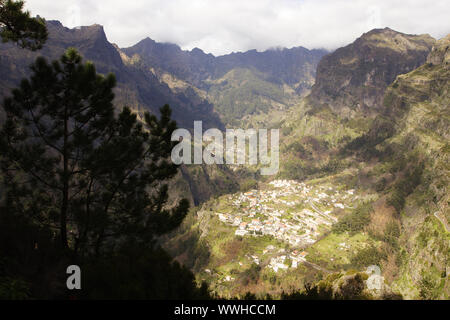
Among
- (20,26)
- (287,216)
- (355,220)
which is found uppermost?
(20,26)

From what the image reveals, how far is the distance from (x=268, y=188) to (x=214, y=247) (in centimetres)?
8896

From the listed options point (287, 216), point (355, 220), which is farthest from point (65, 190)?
point (355, 220)

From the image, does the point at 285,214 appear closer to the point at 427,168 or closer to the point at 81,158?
the point at 427,168

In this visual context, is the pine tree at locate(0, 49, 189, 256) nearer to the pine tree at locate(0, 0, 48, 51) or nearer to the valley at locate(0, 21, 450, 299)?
the pine tree at locate(0, 0, 48, 51)

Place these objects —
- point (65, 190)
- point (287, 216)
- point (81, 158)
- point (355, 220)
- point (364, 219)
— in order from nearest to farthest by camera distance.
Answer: point (65, 190) < point (81, 158) < point (355, 220) < point (364, 219) < point (287, 216)

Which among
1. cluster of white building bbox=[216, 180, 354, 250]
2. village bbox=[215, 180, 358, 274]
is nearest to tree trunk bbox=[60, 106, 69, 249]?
village bbox=[215, 180, 358, 274]

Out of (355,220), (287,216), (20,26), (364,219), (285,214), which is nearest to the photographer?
(20,26)

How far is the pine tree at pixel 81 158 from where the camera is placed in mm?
14008

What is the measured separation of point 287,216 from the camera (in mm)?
122938

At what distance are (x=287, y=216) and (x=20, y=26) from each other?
12250cm

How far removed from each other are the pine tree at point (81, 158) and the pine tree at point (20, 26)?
77.3 inches

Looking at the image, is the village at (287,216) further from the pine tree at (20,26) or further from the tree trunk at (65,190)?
the pine tree at (20,26)
